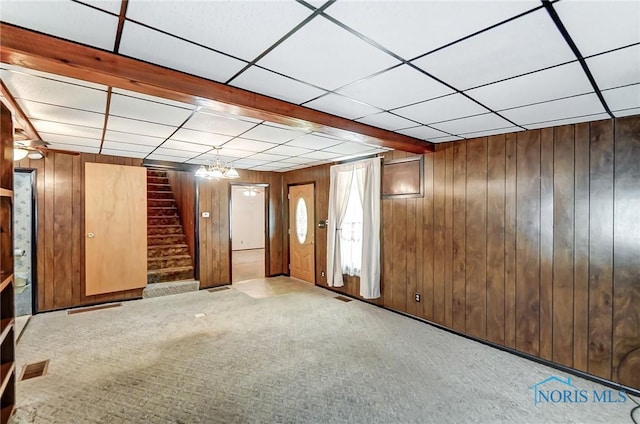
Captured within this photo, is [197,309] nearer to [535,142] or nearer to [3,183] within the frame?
[3,183]

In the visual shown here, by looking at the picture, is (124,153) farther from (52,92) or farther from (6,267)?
(6,267)

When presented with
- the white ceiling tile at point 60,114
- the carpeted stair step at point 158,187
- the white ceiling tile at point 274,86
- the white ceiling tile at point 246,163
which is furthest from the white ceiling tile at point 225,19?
the carpeted stair step at point 158,187

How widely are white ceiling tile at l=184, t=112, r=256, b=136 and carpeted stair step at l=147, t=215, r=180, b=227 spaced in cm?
484

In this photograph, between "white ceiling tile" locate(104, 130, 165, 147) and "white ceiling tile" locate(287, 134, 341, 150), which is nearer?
"white ceiling tile" locate(104, 130, 165, 147)

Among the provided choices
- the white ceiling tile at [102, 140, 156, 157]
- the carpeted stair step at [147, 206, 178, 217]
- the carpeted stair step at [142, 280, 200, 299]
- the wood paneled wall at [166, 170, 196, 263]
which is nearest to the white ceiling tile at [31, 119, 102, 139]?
the white ceiling tile at [102, 140, 156, 157]

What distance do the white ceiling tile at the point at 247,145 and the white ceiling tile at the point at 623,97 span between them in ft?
11.1

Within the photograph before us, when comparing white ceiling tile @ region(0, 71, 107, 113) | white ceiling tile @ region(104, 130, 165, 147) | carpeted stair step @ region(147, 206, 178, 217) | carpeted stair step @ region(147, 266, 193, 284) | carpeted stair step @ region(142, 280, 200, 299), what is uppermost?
white ceiling tile @ region(104, 130, 165, 147)

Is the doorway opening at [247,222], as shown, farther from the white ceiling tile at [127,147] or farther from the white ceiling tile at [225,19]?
the white ceiling tile at [225,19]

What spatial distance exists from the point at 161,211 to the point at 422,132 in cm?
661

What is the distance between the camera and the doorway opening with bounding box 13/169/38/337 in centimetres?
448

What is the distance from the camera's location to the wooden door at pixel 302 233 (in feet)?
21.1

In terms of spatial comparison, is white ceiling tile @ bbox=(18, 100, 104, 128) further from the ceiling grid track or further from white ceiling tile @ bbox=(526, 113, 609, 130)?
white ceiling tile @ bbox=(526, 113, 609, 130)

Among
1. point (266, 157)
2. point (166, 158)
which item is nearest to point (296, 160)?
point (266, 157)

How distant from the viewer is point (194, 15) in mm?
1421
